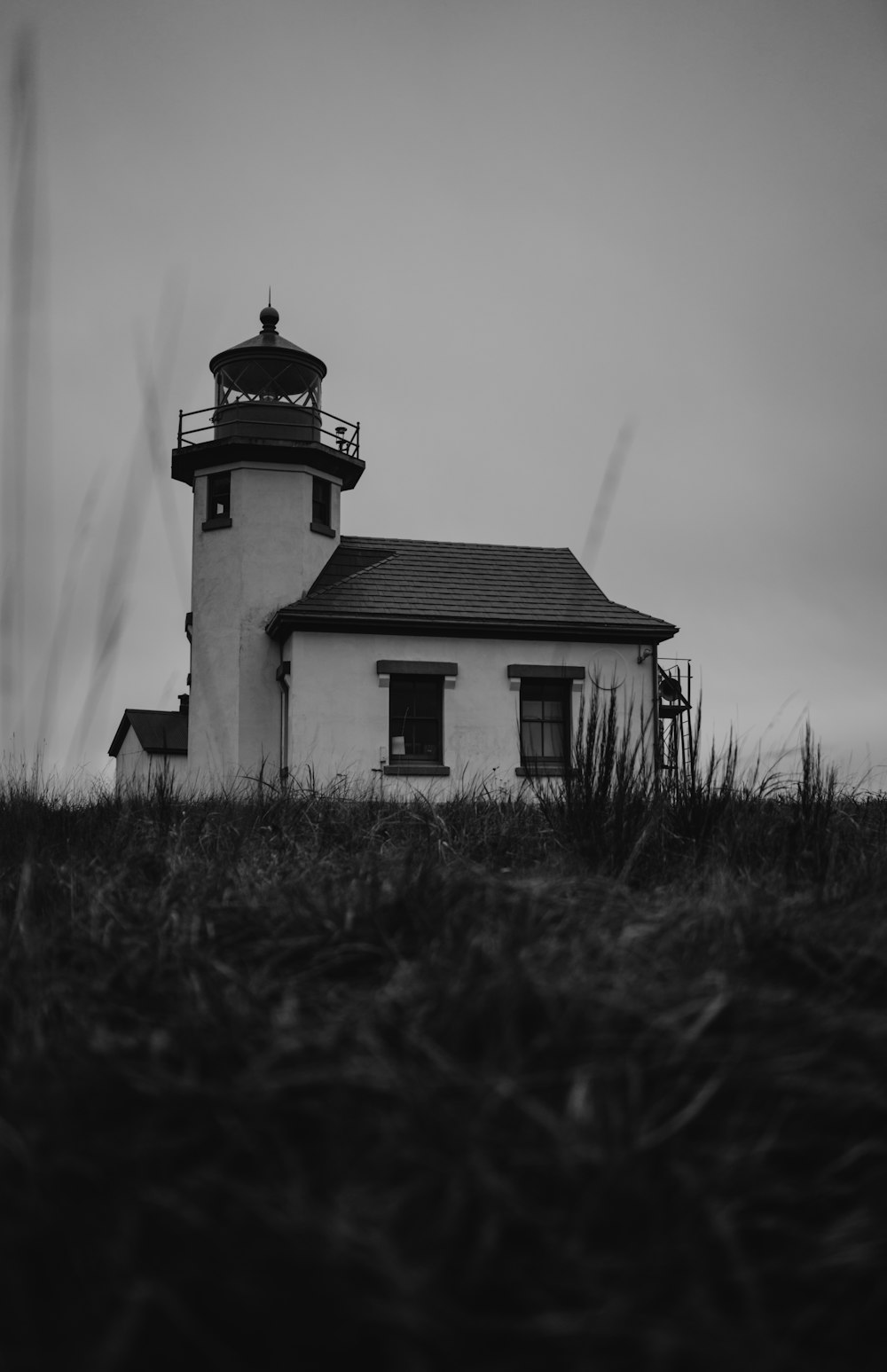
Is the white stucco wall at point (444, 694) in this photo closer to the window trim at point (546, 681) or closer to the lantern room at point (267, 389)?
the window trim at point (546, 681)

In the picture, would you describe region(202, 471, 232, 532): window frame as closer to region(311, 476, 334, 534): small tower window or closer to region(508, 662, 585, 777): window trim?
region(311, 476, 334, 534): small tower window

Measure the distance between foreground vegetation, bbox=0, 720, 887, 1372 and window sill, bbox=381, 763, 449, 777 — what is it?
57.7ft

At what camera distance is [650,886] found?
162 inches

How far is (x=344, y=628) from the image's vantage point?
70.0 ft

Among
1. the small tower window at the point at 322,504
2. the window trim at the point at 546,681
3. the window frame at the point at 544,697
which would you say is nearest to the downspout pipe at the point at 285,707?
the small tower window at the point at 322,504

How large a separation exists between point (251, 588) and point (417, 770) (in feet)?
17.0

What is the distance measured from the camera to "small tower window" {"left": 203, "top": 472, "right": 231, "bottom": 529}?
2348 centimetres

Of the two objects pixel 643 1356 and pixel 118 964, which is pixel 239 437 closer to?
pixel 118 964

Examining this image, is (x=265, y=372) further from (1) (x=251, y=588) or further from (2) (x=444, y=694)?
(2) (x=444, y=694)

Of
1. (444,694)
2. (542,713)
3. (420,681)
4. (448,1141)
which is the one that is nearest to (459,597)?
(420,681)

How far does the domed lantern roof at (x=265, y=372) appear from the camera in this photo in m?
24.1

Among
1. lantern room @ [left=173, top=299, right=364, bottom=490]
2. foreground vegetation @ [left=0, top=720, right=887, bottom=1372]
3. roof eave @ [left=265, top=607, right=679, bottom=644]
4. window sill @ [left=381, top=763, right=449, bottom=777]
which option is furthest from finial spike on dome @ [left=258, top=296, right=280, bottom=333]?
foreground vegetation @ [left=0, top=720, right=887, bottom=1372]

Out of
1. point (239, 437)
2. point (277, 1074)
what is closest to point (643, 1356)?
point (277, 1074)

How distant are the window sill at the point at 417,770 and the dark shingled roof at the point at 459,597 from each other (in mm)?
2682
